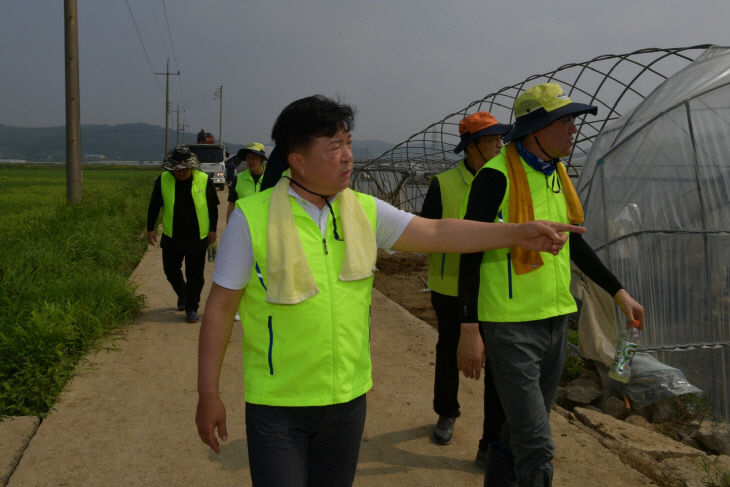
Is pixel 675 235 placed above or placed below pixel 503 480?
above

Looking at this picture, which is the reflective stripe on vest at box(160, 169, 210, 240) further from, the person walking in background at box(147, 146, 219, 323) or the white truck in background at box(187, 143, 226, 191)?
the white truck in background at box(187, 143, 226, 191)

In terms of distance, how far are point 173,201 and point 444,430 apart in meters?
3.91

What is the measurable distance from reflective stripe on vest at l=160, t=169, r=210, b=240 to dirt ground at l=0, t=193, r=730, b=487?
1368 millimetres

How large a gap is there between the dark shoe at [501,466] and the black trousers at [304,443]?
100 centimetres

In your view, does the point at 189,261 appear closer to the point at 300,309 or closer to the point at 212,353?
the point at 212,353

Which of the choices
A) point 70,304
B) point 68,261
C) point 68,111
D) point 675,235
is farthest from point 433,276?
point 68,111

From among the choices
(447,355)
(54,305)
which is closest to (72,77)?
(54,305)

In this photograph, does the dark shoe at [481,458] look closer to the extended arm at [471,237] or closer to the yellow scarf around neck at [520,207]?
the yellow scarf around neck at [520,207]

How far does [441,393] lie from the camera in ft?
12.5

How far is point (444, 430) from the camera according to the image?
12.7ft

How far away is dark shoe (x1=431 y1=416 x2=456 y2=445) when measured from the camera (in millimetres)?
3859

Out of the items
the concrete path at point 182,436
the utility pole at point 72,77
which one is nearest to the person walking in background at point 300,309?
the concrete path at point 182,436

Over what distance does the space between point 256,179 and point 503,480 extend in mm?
4651

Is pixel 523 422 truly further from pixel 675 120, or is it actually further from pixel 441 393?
pixel 675 120
